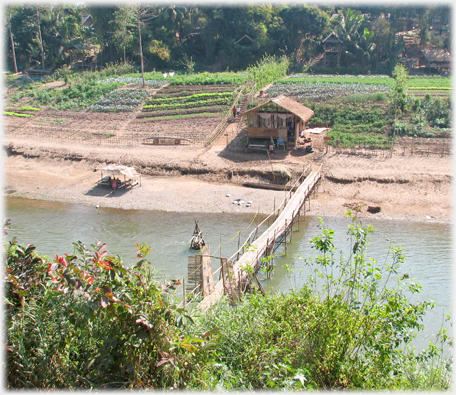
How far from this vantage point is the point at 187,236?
21234 millimetres

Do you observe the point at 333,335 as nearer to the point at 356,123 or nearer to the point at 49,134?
the point at 356,123

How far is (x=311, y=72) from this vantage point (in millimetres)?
56156

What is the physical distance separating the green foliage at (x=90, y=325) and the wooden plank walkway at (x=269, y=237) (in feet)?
13.3

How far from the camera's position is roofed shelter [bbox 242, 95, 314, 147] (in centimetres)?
2994

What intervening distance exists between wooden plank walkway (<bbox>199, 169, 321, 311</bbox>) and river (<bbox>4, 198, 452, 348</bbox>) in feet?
4.48

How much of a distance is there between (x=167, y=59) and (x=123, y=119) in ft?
68.7

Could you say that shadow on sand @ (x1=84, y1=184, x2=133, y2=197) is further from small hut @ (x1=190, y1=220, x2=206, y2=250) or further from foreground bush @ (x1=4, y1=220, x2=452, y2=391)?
foreground bush @ (x1=4, y1=220, x2=452, y2=391)

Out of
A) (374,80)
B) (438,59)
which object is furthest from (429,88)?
(438,59)

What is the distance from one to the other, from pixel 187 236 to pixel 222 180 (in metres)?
7.76

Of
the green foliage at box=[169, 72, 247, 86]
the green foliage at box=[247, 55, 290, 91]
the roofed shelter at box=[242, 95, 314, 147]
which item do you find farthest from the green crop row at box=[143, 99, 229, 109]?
the roofed shelter at box=[242, 95, 314, 147]

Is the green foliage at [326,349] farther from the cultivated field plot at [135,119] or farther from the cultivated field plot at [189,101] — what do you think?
the cultivated field plot at [189,101]

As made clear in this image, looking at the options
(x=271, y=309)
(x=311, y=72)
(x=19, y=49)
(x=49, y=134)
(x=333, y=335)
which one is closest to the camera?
(x=333, y=335)

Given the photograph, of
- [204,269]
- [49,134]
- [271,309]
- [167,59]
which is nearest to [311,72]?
[167,59]

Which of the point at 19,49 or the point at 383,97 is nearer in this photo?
the point at 383,97
